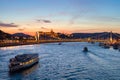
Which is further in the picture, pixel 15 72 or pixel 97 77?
pixel 15 72

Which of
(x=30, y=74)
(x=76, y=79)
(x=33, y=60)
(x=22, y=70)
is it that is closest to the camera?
(x=76, y=79)

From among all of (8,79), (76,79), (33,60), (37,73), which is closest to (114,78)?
(76,79)

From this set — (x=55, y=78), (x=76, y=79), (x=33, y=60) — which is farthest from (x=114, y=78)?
(x=33, y=60)

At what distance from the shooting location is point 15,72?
149 ft

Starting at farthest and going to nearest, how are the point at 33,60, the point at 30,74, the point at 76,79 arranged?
1. the point at 33,60
2. the point at 30,74
3. the point at 76,79

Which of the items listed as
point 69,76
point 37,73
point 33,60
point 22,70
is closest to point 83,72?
point 69,76

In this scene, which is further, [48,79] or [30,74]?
[30,74]

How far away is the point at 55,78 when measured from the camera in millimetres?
40188

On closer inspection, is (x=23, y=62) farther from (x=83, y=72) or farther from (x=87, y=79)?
(x=87, y=79)

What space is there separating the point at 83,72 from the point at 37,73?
7.64 m

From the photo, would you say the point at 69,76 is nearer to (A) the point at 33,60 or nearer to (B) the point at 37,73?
(B) the point at 37,73

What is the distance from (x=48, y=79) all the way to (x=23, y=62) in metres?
11.3

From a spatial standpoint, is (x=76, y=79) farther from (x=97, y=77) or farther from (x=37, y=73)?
(x=37, y=73)

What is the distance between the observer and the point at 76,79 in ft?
128
